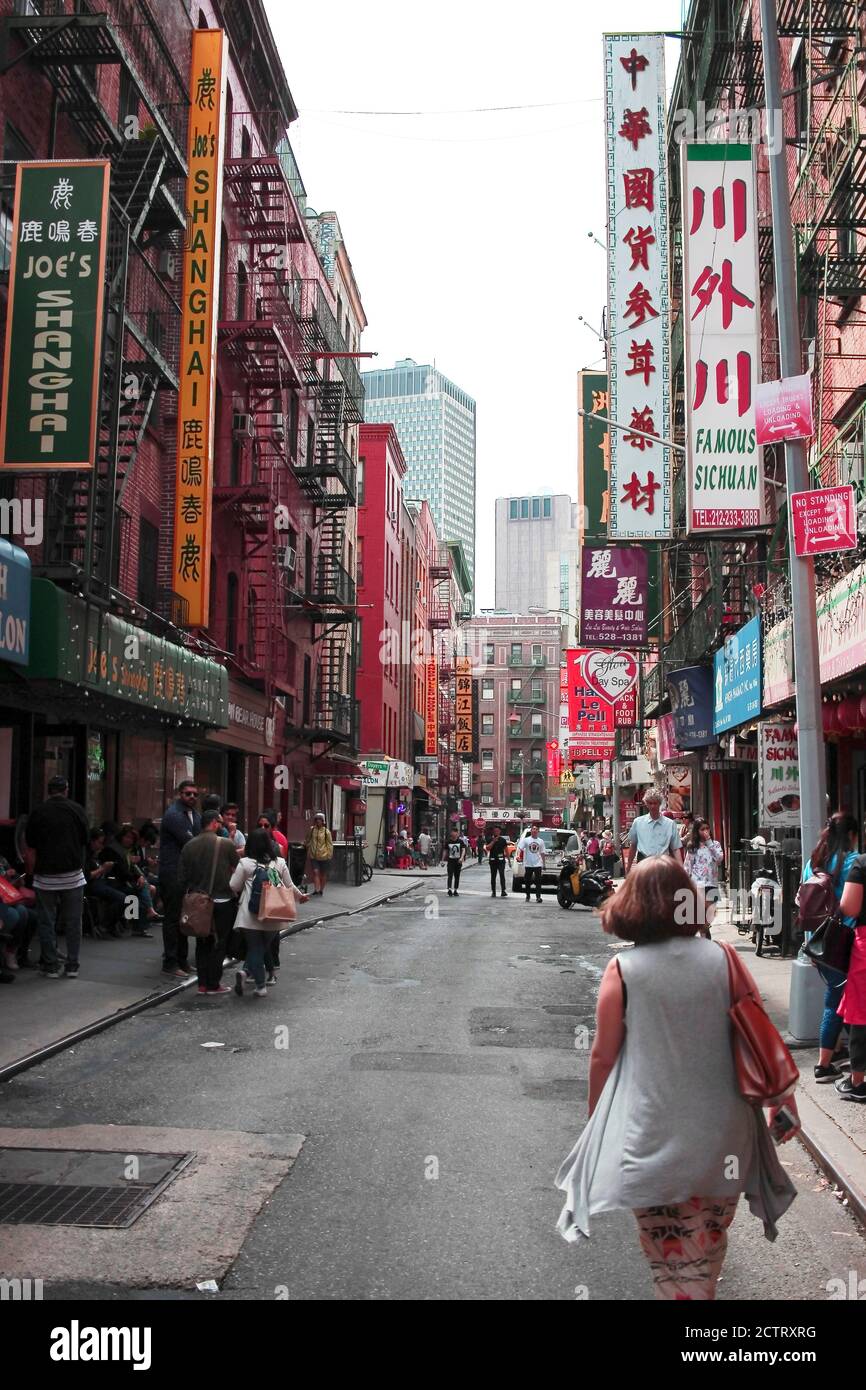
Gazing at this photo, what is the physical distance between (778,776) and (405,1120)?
9510 millimetres

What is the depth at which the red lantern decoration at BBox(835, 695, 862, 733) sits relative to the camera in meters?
13.8

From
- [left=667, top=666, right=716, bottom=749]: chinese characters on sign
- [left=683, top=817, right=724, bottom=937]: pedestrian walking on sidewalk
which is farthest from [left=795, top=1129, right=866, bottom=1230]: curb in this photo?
[left=667, top=666, right=716, bottom=749]: chinese characters on sign

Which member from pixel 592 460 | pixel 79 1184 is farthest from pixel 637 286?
pixel 79 1184

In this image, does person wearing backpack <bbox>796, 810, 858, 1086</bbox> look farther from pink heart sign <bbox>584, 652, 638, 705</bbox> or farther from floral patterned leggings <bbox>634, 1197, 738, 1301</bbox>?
pink heart sign <bbox>584, 652, 638, 705</bbox>

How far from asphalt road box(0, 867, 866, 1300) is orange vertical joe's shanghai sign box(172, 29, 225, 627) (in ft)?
29.0

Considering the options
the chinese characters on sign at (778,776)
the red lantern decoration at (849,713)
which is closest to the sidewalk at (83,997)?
the chinese characters on sign at (778,776)

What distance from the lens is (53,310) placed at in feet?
43.9

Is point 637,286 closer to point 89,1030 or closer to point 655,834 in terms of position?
point 655,834

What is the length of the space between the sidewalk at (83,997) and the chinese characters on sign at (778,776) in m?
7.44

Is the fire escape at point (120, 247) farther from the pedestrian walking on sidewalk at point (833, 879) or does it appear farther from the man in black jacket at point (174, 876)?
the pedestrian walking on sidewalk at point (833, 879)

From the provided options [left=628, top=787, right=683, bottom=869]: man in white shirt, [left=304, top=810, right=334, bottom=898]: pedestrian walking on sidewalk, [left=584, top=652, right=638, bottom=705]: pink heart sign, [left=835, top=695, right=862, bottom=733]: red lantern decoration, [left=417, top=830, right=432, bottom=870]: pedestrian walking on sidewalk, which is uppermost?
[left=584, top=652, right=638, bottom=705]: pink heart sign
